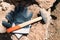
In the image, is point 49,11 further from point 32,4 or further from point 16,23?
point 16,23

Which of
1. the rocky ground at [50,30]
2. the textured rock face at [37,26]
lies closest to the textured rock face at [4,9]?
the textured rock face at [37,26]

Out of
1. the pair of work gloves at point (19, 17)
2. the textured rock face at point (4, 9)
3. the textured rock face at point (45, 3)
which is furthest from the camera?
the textured rock face at point (45, 3)

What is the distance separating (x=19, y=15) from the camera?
10.5 ft

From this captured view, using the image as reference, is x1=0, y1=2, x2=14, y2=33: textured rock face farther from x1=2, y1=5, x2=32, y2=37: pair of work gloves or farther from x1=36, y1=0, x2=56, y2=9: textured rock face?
x1=36, y1=0, x2=56, y2=9: textured rock face

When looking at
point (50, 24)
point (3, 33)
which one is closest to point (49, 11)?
point (50, 24)

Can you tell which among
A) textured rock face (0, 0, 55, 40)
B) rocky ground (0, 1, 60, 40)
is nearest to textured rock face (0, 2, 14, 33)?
textured rock face (0, 0, 55, 40)

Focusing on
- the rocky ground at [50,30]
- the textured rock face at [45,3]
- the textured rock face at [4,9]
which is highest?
the textured rock face at [45,3]

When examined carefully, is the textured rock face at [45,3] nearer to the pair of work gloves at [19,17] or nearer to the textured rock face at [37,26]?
the textured rock face at [37,26]

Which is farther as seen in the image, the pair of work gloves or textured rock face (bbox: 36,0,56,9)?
textured rock face (bbox: 36,0,56,9)

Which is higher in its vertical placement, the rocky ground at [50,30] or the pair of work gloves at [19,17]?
the pair of work gloves at [19,17]

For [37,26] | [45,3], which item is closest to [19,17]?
[37,26]

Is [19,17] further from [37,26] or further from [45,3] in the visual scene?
[45,3]

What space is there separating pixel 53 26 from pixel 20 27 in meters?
0.54

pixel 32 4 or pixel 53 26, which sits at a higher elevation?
pixel 32 4
